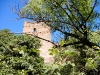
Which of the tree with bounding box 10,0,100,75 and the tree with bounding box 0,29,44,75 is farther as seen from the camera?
the tree with bounding box 0,29,44,75

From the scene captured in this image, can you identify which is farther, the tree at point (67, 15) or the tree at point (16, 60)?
the tree at point (16, 60)

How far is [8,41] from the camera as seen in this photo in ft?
55.8

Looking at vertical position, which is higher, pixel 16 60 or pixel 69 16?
pixel 69 16

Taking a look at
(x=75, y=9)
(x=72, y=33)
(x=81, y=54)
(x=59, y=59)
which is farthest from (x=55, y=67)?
(x=81, y=54)

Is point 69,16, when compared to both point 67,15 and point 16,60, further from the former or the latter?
point 16,60

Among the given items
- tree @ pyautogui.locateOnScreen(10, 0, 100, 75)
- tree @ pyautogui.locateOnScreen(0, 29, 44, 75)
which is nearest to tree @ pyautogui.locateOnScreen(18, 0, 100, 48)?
tree @ pyautogui.locateOnScreen(10, 0, 100, 75)

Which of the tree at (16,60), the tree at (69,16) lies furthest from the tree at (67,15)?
the tree at (16,60)

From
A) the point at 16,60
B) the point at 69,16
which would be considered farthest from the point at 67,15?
the point at 16,60

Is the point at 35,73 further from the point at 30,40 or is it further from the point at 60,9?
the point at 60,9

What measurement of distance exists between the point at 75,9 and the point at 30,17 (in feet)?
8.86

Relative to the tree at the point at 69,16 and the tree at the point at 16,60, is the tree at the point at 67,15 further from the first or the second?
the tree at the point at 16,60

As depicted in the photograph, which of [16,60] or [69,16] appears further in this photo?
[16,60]

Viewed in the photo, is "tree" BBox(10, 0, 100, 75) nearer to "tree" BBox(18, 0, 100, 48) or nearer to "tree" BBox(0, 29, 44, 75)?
"tree" BBox(18, 0, 100, 48)

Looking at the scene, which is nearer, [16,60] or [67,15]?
[67,15]
